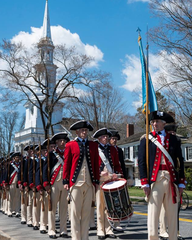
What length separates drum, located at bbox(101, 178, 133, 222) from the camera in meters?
7.14

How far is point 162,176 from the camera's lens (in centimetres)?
572

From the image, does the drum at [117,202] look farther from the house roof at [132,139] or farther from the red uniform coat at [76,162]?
the house roof at [132,139]

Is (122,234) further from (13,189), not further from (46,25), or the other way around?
(46,25)

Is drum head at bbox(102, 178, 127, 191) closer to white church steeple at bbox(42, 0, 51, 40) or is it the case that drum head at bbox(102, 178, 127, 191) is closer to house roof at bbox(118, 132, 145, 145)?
house roof at bbox(118, 132, 145, 145)

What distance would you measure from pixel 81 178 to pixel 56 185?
6.58ft

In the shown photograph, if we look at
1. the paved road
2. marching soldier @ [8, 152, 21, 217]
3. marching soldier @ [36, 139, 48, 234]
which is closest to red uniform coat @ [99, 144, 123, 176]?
the paved road

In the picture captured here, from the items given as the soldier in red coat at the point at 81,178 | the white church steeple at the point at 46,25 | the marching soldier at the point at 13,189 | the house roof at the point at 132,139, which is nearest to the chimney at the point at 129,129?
the house roof at the point at 132,139

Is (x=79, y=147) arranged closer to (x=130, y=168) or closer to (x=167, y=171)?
(x=167, y=171)

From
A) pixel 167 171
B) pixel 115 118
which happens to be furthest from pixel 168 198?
pixel 115 118

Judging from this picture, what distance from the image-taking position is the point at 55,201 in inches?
343

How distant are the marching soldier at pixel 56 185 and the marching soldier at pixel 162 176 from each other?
337 cm

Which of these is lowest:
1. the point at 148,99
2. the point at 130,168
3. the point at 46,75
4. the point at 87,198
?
the point at 130,168

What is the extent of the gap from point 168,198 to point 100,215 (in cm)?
292

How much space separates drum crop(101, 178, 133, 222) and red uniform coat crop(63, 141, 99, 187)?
399mm
